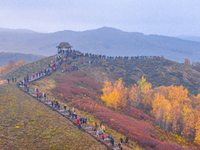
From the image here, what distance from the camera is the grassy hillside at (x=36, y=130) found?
49.4 feet

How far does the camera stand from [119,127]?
25266 millimetres

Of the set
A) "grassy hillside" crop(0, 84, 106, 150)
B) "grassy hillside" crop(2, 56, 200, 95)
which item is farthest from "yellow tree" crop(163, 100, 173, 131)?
"grassy hillside" crop(2, 56, 200, 95)

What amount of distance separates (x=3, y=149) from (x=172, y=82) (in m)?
62.2

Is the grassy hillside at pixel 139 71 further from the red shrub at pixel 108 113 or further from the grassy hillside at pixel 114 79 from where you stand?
the red shrub at pixel 108 113

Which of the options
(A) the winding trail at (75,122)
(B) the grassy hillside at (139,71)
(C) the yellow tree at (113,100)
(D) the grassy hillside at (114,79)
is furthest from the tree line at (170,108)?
(B) the grassy hillside at (139,71)

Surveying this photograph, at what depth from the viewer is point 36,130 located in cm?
1744

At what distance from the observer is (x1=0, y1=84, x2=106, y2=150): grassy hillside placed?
593 inches

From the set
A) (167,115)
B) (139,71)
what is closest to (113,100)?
(167,115)

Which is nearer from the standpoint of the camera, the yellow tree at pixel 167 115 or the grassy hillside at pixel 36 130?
the grassy hillside at pixel 36 130

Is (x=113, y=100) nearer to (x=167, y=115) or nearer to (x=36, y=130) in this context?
(x=167, y=115)

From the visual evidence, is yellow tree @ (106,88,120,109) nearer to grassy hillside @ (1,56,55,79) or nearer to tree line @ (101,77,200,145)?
tree line @ (101,77,200,145)

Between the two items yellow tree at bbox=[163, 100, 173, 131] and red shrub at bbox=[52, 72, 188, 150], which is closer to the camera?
red shrub at bbox=[52, 72, 188, 150]

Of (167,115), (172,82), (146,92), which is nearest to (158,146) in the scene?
(167,115)

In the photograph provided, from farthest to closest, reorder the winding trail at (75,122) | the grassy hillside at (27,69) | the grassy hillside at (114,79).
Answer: the grassy hillside at (27,69) < the grassy hillside at (114,79) < the winding trail at (75,122)
